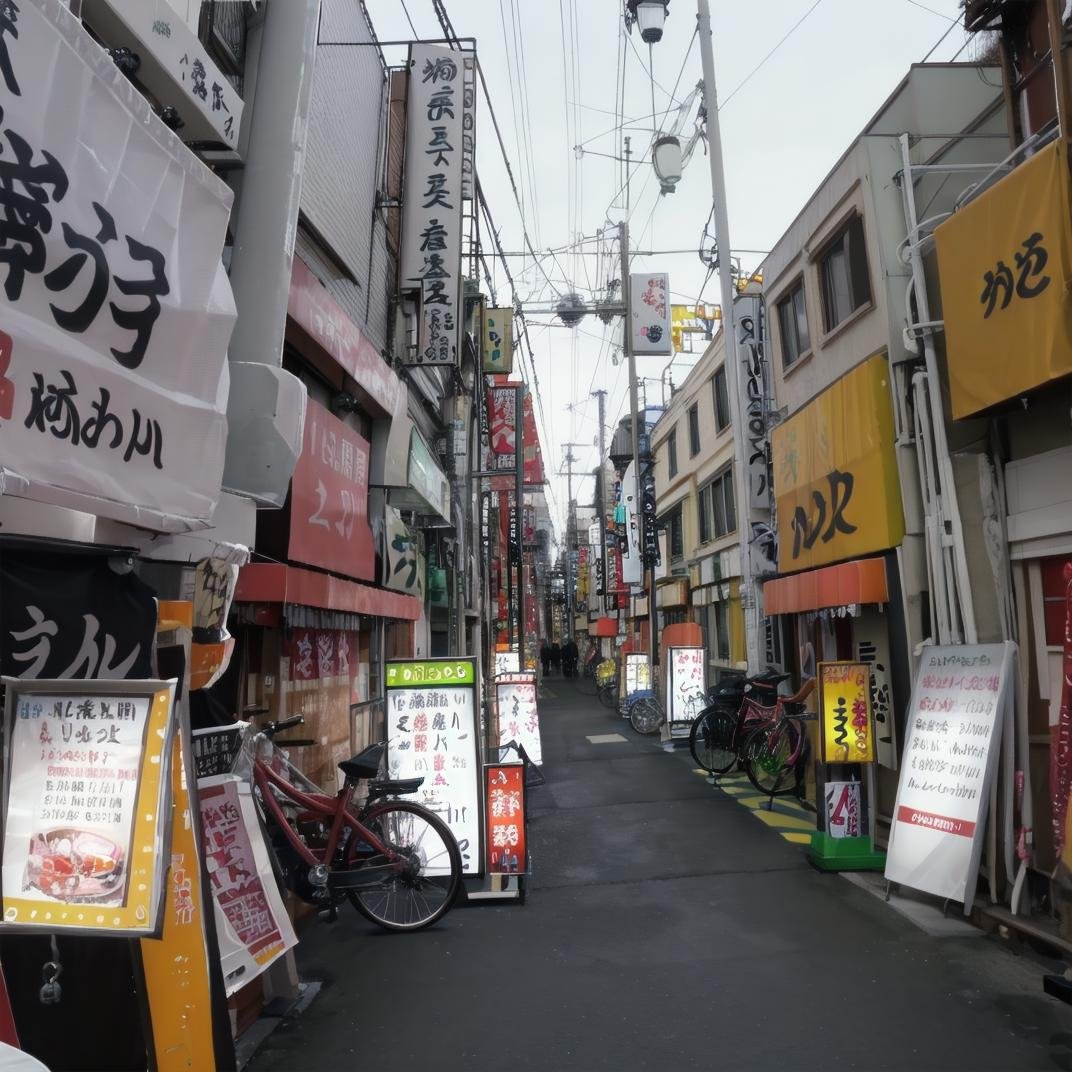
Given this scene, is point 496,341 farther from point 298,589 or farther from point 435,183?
point 298,589

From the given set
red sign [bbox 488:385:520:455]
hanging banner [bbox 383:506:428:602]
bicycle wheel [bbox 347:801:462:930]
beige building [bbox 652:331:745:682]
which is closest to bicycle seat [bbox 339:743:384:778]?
bicycle wheel [bbox 347:801:462:930]

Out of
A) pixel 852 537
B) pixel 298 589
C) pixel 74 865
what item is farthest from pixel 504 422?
pixel 74 865

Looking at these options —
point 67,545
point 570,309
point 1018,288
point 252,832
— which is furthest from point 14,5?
point 570,309

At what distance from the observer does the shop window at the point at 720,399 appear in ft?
77.6

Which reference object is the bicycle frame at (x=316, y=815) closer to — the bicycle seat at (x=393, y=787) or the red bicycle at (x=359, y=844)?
the red bicycle at (x=359, y=844)

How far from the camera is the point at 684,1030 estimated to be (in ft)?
17.2

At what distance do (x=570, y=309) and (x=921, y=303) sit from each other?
1736 cm

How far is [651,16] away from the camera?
15094 millimetres

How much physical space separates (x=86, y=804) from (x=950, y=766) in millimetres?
6660

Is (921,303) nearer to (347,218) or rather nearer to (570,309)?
(347,218)

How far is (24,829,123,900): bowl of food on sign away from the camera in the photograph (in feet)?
11.7

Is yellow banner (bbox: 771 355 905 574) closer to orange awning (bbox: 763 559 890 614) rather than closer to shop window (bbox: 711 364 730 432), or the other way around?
orange awning (bbox: 763 559 890 614)

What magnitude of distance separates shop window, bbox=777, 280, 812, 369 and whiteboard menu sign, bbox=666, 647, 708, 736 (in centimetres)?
777

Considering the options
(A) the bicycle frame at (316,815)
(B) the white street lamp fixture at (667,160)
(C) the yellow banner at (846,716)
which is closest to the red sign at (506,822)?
(A) the bicycle frame at (316,815)
